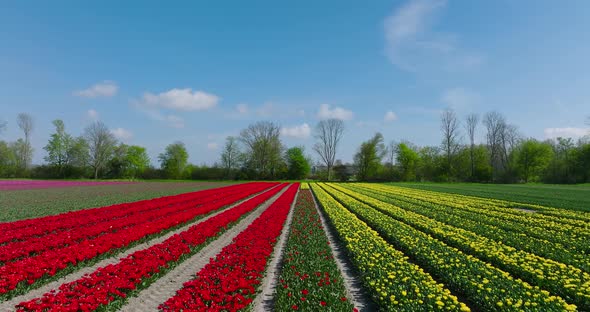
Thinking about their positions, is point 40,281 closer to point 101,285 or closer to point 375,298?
point 101,285

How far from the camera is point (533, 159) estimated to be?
209 feet

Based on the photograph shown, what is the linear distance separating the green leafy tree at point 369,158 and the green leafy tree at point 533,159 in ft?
101

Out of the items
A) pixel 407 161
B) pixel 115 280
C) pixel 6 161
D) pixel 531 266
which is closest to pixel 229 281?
pixel 115 280

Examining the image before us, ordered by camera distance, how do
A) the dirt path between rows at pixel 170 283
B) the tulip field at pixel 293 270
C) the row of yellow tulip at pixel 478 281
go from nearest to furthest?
1. the row of yellow tulip at pixel 478 281
2. the tulip field at pixel 293 270
3. the dirt path between rows at pixel 170 283

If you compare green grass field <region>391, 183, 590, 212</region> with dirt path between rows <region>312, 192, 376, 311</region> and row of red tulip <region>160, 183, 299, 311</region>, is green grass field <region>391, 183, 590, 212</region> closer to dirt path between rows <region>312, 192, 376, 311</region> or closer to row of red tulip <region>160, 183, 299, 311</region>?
dirt path between rows <region>312, 192, 376, 311</region>

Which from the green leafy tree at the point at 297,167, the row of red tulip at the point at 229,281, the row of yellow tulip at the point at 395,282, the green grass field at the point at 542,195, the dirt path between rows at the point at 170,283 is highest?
the green leafy tree at the point at 297,167

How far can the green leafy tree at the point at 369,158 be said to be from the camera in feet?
245

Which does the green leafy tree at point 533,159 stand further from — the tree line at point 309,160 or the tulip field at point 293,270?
the tulip field at point 293,270

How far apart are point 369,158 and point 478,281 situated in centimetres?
7110

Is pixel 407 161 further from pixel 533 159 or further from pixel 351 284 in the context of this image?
pixel 351 284

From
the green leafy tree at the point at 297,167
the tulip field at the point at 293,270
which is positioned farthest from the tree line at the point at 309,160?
the tulip field at the point at 293,270

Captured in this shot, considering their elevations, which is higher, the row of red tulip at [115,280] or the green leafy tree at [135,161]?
the green leafy tree at [135,161]

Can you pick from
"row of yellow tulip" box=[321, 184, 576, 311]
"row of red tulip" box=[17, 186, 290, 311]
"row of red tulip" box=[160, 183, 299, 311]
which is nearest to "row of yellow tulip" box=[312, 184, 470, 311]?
"row of yellow tulip" box=[321, 184, 576, 311]

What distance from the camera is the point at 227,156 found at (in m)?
83.7
